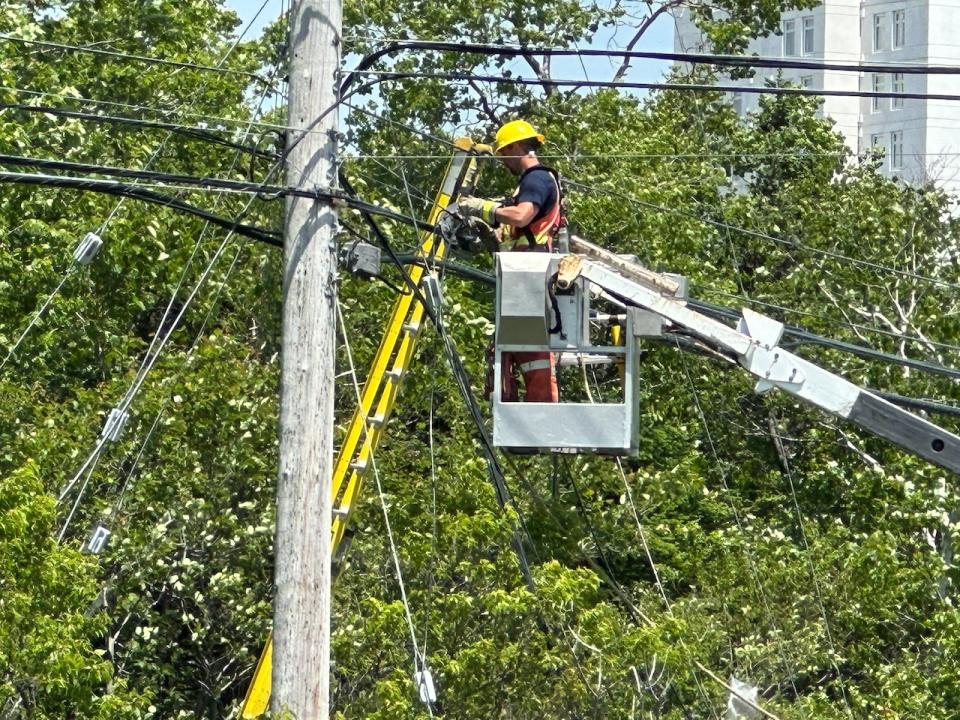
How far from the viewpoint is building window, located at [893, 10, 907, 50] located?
6450 cm

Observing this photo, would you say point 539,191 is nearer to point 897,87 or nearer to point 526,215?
point 526,215

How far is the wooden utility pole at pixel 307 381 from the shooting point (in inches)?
408

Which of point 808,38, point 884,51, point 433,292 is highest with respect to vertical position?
point 808,38

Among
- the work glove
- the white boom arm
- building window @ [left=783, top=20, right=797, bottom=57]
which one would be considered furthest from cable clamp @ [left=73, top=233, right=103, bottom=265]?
building window @ [left=783, top=20, right=797, bottom=57]

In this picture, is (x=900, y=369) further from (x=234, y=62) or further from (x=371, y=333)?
(x=234, y=62)

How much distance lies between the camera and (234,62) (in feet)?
73.5

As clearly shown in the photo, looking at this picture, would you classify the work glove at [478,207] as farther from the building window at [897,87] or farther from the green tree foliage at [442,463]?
the building window at [897,87]

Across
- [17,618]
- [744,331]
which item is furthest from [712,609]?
[744,331]

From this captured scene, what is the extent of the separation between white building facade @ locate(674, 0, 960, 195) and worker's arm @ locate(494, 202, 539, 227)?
52.6m

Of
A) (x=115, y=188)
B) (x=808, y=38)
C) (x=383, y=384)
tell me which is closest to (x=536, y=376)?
(x=383, y=384)

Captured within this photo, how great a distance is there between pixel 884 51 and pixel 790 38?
3467mm

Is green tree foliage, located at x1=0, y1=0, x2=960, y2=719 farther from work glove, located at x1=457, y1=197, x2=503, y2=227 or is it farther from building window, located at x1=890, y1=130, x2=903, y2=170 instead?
building window, located at x1=890, y1=130, x2=903, y2=170

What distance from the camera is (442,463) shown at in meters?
17.1

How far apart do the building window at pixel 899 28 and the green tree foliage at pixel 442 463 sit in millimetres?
40605
